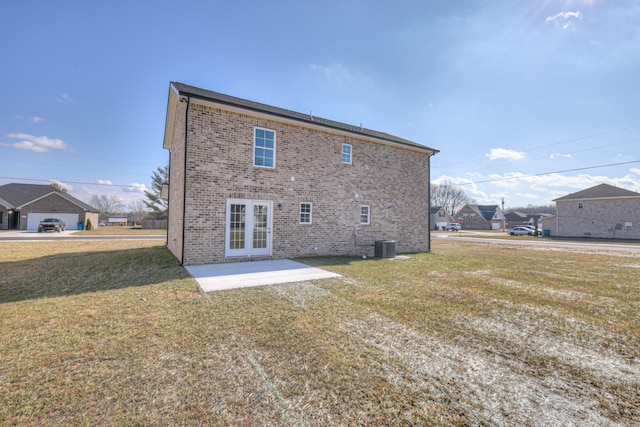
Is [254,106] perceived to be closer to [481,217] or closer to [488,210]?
[481,217]

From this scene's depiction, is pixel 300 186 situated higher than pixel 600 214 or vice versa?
pixel 300 186

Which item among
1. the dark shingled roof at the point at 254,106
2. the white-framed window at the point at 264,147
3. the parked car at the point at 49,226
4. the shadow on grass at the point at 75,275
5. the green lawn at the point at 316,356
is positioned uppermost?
the dark shingled roof at the point at 254,106

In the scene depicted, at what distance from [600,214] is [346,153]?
124 feet

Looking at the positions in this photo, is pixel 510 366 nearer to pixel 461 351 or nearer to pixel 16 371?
pixel 461 351

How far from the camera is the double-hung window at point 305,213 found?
1116cm

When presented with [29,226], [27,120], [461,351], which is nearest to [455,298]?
[461,351]

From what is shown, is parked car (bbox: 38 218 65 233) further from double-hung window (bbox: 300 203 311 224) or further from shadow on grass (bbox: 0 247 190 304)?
double-hung window (bbox: 300 203 311 224)

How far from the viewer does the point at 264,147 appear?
10305 mm

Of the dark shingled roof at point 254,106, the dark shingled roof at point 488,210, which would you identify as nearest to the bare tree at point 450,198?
the dark shingled roof at point 488,210

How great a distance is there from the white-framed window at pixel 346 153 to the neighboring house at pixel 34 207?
3987 cm

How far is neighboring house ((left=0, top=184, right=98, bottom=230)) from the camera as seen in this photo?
3152 cm

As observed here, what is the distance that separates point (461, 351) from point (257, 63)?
13.4 meters

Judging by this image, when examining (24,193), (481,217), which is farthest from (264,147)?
(481,217)

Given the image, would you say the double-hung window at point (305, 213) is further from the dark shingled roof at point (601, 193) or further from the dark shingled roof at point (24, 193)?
the dark shingled roof at point (24, 193)
